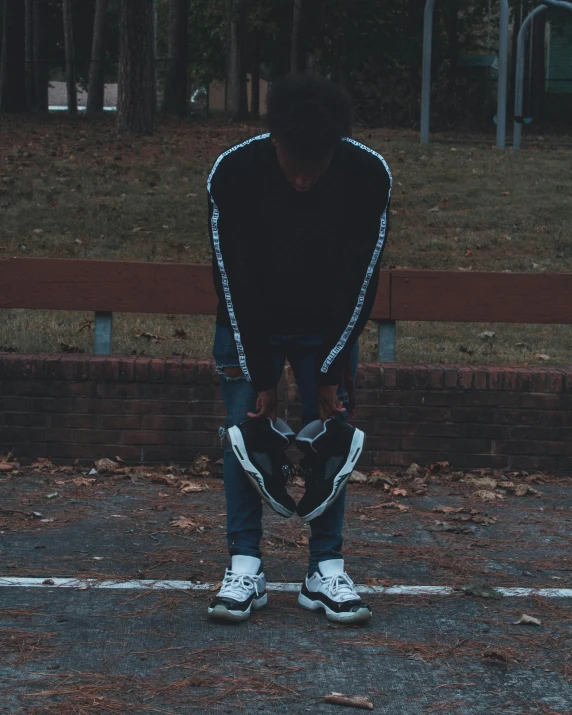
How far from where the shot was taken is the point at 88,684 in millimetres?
3500

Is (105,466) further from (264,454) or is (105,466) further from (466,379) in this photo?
(264,454)

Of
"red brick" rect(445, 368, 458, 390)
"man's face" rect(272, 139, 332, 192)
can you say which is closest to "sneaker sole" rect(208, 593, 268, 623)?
"man's face" rect(272, 139, 332, 192)

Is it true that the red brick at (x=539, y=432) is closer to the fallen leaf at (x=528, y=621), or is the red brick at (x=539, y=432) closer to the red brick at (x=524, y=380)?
the red brick at (x=524, y=380)

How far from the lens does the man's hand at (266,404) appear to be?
166 inches

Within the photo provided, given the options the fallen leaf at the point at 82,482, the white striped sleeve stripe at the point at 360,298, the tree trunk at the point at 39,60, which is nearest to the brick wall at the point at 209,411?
the fallen leaf at the point at 82,482

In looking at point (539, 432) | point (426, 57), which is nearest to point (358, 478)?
point (539, 432)

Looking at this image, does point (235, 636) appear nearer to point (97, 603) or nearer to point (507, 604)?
point (97, 603)

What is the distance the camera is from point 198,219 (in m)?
13.3

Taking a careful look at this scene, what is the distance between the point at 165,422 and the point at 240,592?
9.34 ft

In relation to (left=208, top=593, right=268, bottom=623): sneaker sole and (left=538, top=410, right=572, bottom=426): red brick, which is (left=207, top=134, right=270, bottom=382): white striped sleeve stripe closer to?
(left=208, top=593, right=268, bottom=623): sneaker sole

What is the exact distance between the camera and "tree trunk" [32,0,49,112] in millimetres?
34378

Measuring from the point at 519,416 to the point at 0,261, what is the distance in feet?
10.8

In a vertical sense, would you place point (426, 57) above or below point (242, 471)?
above

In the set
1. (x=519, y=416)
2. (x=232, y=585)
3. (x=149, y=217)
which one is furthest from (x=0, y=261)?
(x=149, y=217)
